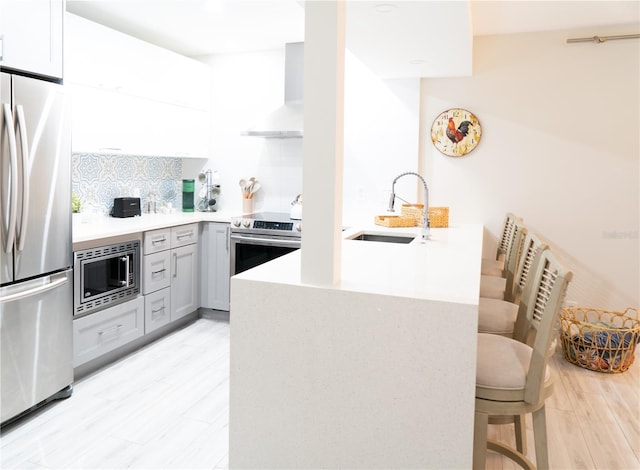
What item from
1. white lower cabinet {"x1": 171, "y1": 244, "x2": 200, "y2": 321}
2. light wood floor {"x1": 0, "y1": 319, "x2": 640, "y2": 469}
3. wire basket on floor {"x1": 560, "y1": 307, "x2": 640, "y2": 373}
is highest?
white lower cabinet {"x1": 171, "y1": 244, "x2": 200, "y2": 321}

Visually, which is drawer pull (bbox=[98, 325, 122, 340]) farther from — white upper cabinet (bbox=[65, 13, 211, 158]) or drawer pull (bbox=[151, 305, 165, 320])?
white upper cabinet (bbox=[65, 13, 211, 158])

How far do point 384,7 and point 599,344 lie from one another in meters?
2.69

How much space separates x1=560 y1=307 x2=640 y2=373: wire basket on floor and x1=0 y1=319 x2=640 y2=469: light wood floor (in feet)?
0.24

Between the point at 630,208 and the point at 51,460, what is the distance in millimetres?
4247

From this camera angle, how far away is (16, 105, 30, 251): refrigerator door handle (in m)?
2.48

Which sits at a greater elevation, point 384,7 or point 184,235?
point 384,7

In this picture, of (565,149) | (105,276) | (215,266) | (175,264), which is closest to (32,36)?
(105,276)

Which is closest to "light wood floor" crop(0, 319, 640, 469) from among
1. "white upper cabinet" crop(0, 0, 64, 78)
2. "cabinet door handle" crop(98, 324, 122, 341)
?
"cabinet door handle" crop(98, 324, 122, 341)

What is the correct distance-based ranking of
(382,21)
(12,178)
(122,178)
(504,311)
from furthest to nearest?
(122,178), (382,21), (504,311), (12,178)

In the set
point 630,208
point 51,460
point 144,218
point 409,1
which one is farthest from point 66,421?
point 630,208

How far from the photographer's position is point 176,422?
272cm

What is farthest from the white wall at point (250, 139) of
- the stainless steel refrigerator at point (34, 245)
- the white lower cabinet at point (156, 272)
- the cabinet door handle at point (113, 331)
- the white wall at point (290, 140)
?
the stainless steel refrigerator at point (34, 245)

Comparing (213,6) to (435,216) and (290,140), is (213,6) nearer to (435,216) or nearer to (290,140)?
(290,140)

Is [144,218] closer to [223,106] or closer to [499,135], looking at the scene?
[223,106]
